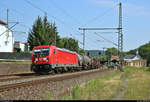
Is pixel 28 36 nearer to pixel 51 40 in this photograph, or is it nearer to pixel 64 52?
pixel 51 40

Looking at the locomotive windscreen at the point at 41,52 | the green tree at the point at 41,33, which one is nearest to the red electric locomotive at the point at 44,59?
the locomotive windscreen at the point at 41,52

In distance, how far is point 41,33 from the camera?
51344 millimetres

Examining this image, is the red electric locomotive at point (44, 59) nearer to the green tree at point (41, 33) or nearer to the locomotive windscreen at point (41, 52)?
the locomotive windscreen at point (41, 52)

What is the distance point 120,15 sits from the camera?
119 ft

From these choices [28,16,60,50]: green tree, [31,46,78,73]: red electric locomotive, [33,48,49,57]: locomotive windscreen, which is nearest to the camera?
[31,46,78,73]: red electric locomotive

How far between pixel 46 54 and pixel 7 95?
547 inches

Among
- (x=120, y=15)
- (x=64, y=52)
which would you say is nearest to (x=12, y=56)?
(x=64, y=52)

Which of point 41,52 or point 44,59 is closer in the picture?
point 44,59

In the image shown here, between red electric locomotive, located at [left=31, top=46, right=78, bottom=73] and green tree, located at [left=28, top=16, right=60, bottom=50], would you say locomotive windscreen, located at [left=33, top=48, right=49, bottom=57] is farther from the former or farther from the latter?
green tree, located at [left=28, top=16, right=60, bottom=50]

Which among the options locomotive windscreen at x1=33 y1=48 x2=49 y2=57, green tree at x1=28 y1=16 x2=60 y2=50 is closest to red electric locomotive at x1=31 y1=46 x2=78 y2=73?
locomotive windscreen at x1=33 y1=48 x2=49 y2=57

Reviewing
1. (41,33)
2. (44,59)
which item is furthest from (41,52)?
(41,33)

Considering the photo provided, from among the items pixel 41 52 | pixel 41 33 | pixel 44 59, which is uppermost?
pixel 41 33

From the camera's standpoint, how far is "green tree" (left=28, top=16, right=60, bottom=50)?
50.8 metres

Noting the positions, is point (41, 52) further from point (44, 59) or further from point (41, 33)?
point (41, 33)
